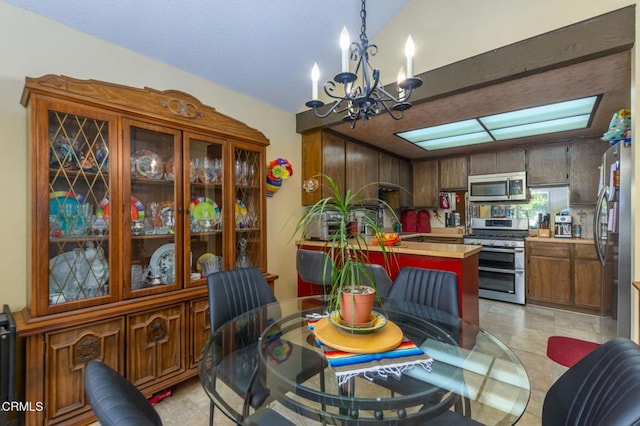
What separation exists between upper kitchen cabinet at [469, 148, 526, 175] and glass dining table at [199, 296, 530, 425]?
3849 mm

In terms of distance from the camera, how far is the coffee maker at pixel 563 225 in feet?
13.2

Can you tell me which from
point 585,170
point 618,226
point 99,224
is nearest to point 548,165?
point 585,170

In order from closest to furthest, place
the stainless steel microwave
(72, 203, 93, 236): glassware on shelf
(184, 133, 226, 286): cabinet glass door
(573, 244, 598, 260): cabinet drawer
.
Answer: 1. (72, 203, 93, 236): glassware on shelf
2. (184, 133, 226, 286): cabinet glass door
3. (573, 244, 598, 260): cabinet drawer
4. the stainless steel microwave

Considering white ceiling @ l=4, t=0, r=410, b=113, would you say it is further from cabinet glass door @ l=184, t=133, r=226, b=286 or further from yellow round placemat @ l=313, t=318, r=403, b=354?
yellow round placemat @ l=313, t=318, r=403, b=354

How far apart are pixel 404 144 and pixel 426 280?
2.79 meters

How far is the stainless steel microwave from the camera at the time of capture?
4312mm

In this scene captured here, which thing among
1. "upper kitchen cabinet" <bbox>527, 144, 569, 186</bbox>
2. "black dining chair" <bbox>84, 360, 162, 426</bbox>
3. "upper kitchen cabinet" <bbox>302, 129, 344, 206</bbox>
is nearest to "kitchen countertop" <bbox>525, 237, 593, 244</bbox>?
"upper kitchen cabinet" <bbox>527, 144, 569, 186</bbox>

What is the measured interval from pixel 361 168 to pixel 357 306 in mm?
3060

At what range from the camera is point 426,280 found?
1912 millimetres

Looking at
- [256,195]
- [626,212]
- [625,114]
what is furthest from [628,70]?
[256,195]

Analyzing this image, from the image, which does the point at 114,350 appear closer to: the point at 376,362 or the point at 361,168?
the point at 376,362

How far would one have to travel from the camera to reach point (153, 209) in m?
2.13

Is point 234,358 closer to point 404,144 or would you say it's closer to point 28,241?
point 28,241

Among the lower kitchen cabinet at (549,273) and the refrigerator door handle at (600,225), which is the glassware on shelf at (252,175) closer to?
the refrigerator door handle at (600,225)
